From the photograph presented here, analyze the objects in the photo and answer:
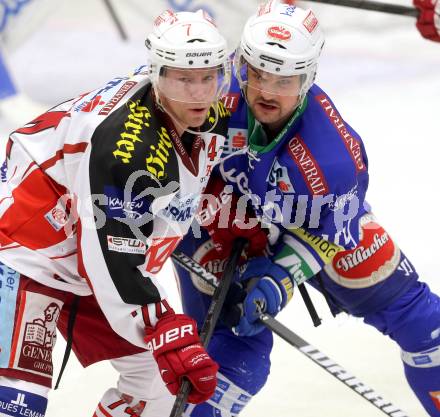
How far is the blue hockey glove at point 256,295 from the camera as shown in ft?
10.5

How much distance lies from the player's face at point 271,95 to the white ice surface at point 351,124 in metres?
1.04

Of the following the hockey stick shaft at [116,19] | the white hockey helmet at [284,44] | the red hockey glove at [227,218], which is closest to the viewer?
the white hockey helmet at [284,44]

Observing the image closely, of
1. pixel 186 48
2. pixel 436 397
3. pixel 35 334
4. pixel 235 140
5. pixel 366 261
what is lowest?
pixel 436 397

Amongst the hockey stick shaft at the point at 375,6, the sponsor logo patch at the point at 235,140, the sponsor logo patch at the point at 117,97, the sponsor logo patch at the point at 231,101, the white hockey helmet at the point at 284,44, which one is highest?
the sponsor logo patch at the point at 117,97

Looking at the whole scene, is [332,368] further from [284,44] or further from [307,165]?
[284,44]

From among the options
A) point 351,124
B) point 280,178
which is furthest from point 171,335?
point 351,124

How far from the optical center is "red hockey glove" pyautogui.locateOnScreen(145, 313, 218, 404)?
2713 millimetres

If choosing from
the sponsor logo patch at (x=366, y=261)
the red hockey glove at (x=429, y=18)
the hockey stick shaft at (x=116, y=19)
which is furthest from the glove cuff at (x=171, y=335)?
the hockey stick shaft at (x=116, y=19)

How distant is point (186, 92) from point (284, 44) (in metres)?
0.37

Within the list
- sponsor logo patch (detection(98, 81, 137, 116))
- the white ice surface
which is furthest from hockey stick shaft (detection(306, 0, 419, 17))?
sponsor logo patch (detection(98, 81, 137, 116))

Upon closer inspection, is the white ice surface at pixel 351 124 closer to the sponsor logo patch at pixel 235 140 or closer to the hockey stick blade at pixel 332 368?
the hockey stick blade at pixel 332 368

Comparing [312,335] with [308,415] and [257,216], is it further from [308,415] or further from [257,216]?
[257,216]

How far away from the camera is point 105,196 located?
2668 millimetres

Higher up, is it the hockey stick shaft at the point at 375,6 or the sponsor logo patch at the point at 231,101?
the sponsor logo patch at the point at 231,101
